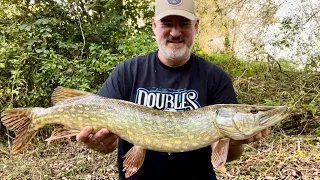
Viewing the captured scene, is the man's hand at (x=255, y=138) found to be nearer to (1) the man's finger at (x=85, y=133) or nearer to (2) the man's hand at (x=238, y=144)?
(2) the man's hand at (x=238, y=144)

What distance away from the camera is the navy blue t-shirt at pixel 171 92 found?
5.19 feet

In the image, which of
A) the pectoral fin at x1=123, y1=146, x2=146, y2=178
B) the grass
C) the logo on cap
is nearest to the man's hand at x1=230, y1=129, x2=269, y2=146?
the pectoral fin at x1=123, y1=146, x2=146, y2=178

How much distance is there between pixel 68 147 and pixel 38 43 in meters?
1.35

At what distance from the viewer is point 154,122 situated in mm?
1486

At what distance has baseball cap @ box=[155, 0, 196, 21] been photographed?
63.3 inches

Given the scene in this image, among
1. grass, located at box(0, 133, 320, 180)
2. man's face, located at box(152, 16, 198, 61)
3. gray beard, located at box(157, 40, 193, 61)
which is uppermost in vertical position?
man's face, located at box(152, 16, 198, 61)

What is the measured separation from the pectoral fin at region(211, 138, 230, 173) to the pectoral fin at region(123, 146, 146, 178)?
301 millimetres

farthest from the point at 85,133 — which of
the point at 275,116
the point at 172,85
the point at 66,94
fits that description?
the point at 275,116

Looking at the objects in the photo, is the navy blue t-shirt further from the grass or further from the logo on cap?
the grass

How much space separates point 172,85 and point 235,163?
181cm

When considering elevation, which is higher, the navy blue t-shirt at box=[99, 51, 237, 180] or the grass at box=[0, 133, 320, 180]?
the navy blue t-shirt at box=[99, 51, 237, 180]

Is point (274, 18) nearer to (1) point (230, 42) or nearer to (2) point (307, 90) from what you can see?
(1) point (230, 42)

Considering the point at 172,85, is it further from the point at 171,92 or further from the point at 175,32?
the point at 175,32

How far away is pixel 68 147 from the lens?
153 inches
